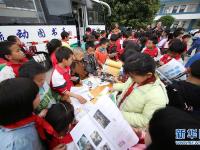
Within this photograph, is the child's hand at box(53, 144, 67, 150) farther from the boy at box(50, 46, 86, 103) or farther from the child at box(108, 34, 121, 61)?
the child at box(108, 34, 121, 61)

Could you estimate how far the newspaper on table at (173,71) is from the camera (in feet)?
6.61

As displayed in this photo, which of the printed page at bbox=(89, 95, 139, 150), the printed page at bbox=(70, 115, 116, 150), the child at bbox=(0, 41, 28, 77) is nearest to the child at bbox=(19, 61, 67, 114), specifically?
the printed page at bbox=(70, 115, 116, 150)

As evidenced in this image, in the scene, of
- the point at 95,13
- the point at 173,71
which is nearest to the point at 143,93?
the point at 173,71

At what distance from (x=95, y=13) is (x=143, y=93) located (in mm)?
6984

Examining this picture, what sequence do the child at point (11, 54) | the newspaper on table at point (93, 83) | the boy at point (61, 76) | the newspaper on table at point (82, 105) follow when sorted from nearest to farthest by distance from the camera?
the newspaper on table at point (82, 105) → the boy at point (61, 76) → the child at point (11, 54) → the newspaper on table at point (93, 83)

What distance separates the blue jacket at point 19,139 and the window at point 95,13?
662 centimetres

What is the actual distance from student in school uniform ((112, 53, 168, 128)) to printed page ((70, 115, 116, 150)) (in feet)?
1.00

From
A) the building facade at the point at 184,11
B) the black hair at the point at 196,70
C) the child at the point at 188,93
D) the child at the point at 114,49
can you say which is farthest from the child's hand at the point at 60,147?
the building facade at the point at 184,11

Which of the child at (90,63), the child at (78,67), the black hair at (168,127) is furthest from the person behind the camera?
the child at (90,63)

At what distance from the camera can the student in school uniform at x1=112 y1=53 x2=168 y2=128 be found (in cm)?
129

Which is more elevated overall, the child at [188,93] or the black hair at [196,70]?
the black hair at [196,70]

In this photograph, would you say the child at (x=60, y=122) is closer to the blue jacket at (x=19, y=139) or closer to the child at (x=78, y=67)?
the blue jacket at (x=19, y=139)

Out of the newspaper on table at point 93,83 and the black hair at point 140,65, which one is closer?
the black hair at point 140,65

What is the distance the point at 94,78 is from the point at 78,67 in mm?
330
